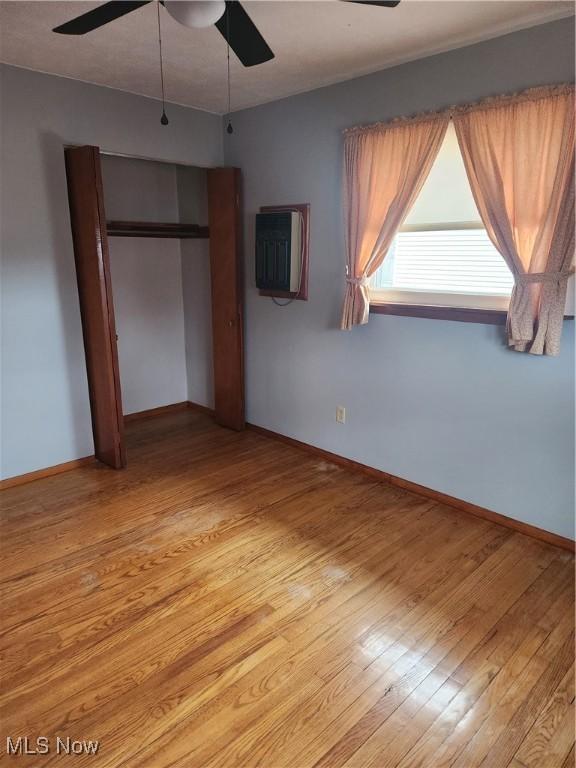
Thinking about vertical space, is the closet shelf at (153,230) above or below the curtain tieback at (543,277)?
above

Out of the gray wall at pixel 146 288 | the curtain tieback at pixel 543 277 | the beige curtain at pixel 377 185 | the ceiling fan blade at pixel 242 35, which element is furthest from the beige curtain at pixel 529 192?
the gray wall at pixel 146 288

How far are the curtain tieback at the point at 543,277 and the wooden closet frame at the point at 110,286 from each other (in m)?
2.16

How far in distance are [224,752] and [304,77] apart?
3373mm

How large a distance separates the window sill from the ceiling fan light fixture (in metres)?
1.74

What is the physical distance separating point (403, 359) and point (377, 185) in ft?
3.40

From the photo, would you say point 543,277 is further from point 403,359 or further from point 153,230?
point 153,230

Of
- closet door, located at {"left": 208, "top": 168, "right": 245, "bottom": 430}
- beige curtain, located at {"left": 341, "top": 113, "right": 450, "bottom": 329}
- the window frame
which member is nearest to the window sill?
the window frame

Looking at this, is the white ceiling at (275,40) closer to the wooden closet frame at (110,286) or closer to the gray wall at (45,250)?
the gray wall at (45,250)

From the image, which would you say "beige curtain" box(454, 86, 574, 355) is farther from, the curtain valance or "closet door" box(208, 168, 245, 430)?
"closet door" box(208, 168, 245, 430)

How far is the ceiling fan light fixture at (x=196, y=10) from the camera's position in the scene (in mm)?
1620

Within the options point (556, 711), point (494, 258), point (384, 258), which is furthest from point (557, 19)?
point (556, 711)

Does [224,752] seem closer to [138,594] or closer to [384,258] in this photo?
[138,594]

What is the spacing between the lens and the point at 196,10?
5.39 feet

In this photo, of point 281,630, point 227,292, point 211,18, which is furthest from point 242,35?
→ point 281,630
